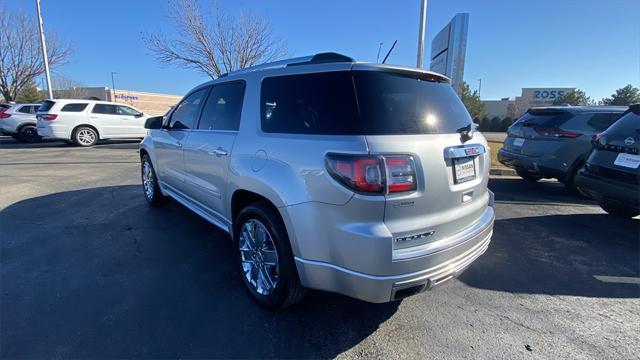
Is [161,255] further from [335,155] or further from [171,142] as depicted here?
[335,155]

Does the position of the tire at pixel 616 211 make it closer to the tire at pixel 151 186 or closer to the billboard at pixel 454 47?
the billboard at pixel 454 47

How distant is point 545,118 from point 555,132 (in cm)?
42

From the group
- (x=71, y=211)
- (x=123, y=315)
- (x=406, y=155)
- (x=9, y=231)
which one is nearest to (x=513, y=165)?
(x=406, y=155)

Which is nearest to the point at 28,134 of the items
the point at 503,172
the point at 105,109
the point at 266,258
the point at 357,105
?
the point at 105,109

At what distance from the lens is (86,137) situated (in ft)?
41.7

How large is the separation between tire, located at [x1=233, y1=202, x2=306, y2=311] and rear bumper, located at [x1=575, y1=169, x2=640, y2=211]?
4.10 meters

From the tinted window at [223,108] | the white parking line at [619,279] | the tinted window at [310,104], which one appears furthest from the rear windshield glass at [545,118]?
the tinted window at [223,108]

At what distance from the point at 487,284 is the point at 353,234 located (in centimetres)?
193

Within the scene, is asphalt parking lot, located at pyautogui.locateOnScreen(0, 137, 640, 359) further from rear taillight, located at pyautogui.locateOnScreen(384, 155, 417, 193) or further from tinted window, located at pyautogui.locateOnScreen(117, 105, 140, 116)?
tinted window, located at pyautogui.locateOnScreen(117, 105, 140, 116)

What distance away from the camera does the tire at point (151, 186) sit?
494 centimetres

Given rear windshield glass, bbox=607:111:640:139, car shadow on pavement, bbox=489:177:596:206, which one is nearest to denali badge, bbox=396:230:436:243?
rear windshield glass, bbox=607:111:640:139

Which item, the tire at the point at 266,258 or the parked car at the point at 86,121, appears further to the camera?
the parked car at the point at 86,121

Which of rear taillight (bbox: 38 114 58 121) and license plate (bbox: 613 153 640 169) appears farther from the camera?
rear taillight (bbox: 38 114 58 121)

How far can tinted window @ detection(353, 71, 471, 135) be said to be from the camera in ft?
6.54
